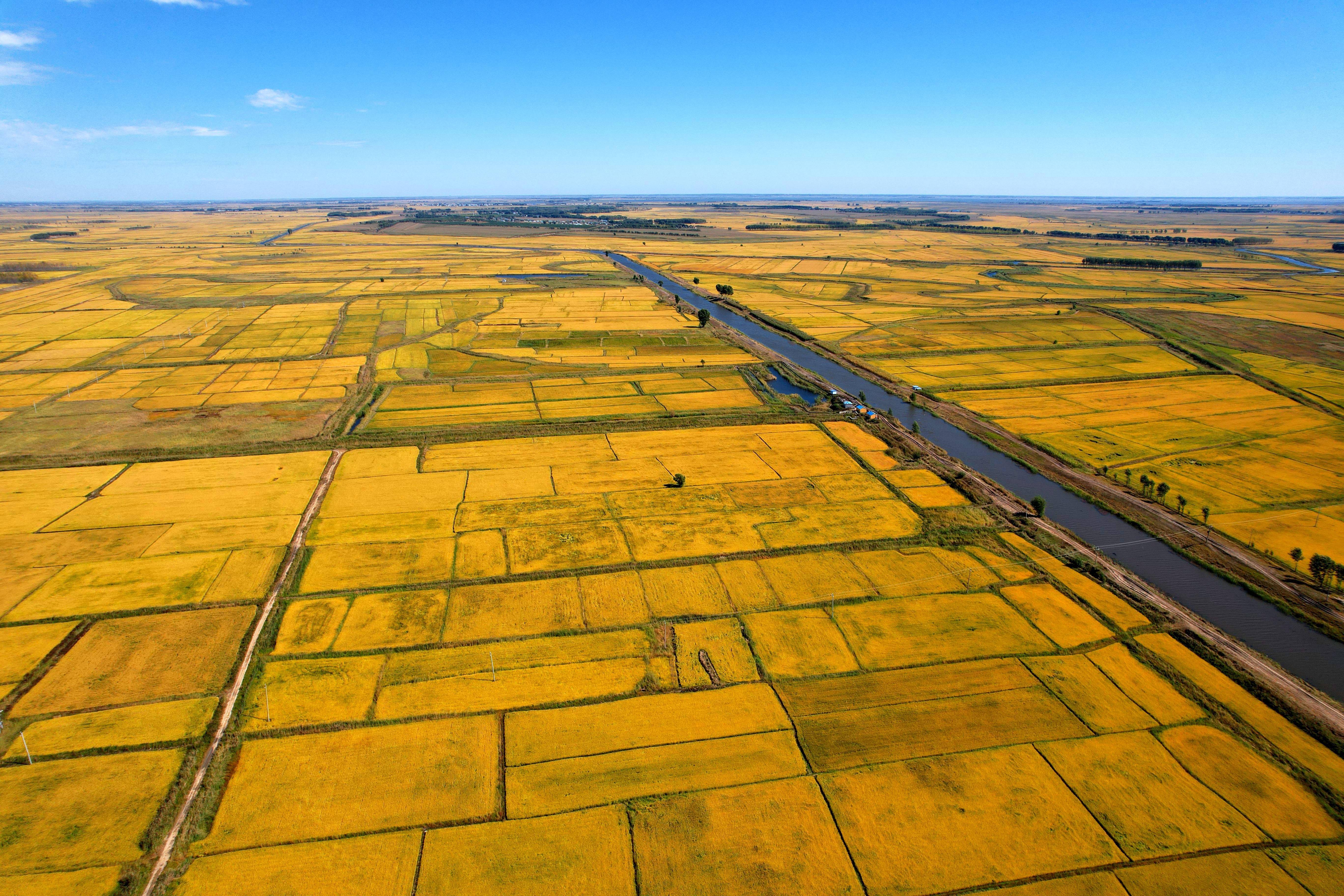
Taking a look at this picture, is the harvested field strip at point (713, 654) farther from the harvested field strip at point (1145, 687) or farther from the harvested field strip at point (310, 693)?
the harvested field strip at point (1145, 687)

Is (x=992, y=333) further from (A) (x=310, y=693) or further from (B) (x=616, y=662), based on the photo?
(A) (x=310, y=693)

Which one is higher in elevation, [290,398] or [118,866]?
[290,398]

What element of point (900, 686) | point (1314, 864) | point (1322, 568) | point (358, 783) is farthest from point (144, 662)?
point (1322, 568)

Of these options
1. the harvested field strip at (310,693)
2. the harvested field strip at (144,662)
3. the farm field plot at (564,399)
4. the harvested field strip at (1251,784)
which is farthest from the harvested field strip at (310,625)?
the harvested field strip at (1251,784)

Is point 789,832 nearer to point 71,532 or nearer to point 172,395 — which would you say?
point 71,532

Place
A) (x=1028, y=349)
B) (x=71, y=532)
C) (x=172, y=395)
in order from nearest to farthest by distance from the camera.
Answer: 1. (x=71, y=532)
2. (x=172, y=395)
3. (x=1028, y=349)

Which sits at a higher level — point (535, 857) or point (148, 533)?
point (148, 533)

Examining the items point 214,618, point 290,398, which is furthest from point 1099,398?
point 290,398
